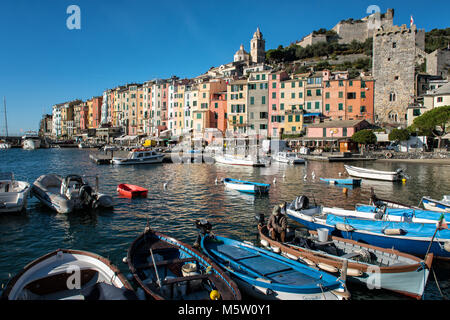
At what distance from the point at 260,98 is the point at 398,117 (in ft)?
101

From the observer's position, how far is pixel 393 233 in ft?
45.2

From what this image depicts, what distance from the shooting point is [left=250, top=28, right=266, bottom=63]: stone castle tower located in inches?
5664

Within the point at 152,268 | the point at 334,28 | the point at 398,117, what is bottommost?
the point at 152,268

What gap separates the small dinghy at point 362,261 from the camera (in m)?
10.4

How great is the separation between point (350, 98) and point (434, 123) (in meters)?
17.5

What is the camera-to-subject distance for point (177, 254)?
11789mm

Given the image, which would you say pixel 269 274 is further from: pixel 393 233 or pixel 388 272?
pixel 393 233

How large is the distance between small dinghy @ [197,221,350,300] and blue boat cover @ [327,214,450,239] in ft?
18.0

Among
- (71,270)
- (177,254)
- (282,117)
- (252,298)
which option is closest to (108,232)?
(177,254)

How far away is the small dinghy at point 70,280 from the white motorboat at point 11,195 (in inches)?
527

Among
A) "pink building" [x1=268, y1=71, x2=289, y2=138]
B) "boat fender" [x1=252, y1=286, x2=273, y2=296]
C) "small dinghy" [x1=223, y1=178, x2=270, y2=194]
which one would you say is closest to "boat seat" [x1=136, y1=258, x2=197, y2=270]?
"boat fender" [x1=252, y1=286, x2=273, y2=296]

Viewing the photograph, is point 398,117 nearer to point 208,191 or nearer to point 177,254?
point 208,191

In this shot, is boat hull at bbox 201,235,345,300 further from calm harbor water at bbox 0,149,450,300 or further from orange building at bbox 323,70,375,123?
orange building at bbox 323,70,375,123
